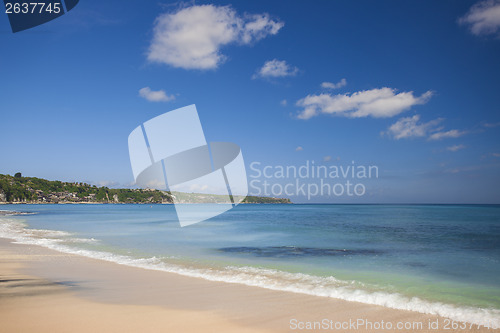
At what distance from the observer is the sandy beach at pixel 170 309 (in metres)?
Result: 4.27

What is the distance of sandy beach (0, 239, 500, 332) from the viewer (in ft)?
14.0

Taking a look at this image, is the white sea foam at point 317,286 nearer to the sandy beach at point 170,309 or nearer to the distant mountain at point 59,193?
the sandy beach at point 170,309

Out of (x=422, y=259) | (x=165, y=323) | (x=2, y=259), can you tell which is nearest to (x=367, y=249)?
(x=422, y=259)

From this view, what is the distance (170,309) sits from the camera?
16.2ft

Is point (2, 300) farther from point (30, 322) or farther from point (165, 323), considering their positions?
point (165, 323)

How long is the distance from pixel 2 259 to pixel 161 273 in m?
5.82

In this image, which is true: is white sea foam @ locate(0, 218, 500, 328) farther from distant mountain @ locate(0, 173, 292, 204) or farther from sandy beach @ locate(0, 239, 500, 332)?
distant mountain @ locate(0, 173, 292, 204)

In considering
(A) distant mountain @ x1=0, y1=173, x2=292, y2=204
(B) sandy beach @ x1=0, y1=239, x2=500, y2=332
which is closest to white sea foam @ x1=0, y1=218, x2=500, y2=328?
(B) sandy beach @ x1=0, y1=239, x2=500, y2=332

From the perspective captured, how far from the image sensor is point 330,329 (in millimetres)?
4352

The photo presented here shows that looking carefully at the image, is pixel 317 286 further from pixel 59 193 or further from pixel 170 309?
pixel 59 193

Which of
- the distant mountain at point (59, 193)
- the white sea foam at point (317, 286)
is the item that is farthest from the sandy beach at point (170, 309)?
the distant mountain at point (59, 193)

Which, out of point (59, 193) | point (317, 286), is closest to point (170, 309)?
point (317, 286)

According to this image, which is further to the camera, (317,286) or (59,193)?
(59,193)

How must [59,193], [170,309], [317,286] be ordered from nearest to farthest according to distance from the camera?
[170,309] → [317,286] → [59,193]
